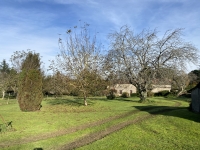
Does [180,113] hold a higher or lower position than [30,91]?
lower

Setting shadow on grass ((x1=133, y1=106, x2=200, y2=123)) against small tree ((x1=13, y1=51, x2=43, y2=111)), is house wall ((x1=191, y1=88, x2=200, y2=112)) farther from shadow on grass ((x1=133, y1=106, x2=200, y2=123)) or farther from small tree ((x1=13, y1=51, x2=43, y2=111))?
small tree ((x1=13, y1=51, x2=43, y2=111))

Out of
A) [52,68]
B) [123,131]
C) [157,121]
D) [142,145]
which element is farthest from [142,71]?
[142,145]

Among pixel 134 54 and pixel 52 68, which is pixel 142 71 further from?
pixel 52 68

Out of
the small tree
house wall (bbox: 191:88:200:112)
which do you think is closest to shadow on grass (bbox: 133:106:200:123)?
house wall (bbox: 191:88:200:112)

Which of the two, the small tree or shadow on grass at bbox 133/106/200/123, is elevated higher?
the small tree

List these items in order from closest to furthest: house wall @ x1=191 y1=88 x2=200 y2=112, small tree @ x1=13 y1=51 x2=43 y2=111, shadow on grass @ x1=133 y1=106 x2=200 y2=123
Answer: shadow on grass @ x1=133 y1=106 x2=200 y2=123 → house wall @ x1=191 y1=88 x2=200 y2=112 → small tree @ x1=13 y1=51 x2=43 y2=111

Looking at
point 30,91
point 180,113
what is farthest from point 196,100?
point 30,91

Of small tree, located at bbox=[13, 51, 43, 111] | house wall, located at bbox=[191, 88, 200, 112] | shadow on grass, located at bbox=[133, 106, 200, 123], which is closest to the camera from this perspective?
shadow on grass, located at bbox=[133, 106, 200, 123]

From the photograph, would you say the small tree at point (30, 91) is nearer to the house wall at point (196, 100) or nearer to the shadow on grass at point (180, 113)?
the shadow on grass at point (180, 113)

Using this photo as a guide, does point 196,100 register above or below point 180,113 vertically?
above

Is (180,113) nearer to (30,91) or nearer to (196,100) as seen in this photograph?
(196,100)

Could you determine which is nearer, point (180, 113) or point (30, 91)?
point (180, 113)

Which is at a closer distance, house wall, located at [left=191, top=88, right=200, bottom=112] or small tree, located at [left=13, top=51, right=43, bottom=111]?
house wall, located at [left=191, top=88, right=200, bottom=112]

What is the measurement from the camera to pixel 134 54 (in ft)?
78.4
